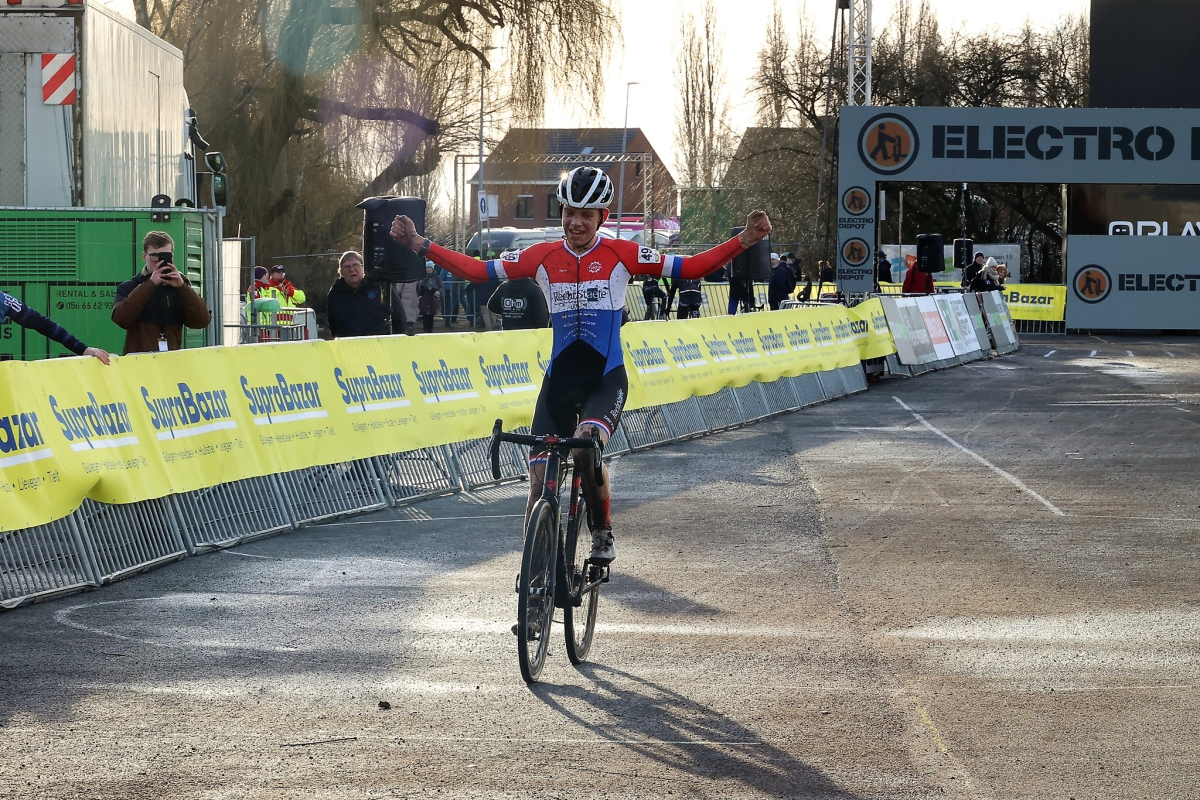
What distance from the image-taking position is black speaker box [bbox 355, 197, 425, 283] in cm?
987

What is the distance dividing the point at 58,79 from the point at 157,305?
2952 millimetres

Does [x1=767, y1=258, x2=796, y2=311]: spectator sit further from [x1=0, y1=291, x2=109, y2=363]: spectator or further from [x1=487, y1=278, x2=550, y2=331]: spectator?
[x1=0, y1=291, x2=109, y2=363]: spectator

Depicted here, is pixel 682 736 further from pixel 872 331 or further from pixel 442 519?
pixel 872 331

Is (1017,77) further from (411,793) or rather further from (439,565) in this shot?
(411,793)

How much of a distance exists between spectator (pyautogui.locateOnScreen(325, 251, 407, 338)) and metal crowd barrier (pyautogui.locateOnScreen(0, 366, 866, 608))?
1480 mm

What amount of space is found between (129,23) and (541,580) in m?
9.96

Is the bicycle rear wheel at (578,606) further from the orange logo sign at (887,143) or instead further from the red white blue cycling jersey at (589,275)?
the orange logo sign at (887,143)

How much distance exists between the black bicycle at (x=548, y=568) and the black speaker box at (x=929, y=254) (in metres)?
24.2

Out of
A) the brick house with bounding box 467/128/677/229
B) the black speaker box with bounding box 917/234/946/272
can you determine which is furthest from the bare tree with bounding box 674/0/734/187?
the black speaker box with bounding box 917/234/946/272

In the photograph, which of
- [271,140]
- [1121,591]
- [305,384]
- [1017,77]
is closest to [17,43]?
[305,384]

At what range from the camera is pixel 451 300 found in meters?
41.8

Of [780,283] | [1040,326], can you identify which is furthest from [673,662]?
[1040,326]

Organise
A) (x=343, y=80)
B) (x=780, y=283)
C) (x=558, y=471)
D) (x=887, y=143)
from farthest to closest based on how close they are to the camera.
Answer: (x=887, y=143) → (x=780, y=283) → (x=343, y=80) → (x=558, y=471)

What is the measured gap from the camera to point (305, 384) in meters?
11.0
